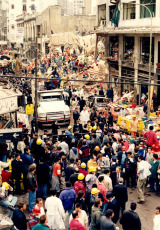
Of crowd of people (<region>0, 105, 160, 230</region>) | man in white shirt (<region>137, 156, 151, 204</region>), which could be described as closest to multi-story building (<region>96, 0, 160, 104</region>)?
crowd of people (<region>0, 105, 160, 230</region>)

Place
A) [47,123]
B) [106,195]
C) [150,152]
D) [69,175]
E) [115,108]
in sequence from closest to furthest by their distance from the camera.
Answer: [106,195]
[69,175]
[150,152]
[47,123]
[115,108]

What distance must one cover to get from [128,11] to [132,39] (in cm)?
254

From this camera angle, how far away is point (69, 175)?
1192cm

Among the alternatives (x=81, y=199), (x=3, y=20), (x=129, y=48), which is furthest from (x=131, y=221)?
(x=3, y=20)

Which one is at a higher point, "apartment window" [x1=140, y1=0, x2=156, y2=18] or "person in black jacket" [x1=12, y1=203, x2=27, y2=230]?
"apartment window" [x1=140, y1=0, x2=156, y2=18]

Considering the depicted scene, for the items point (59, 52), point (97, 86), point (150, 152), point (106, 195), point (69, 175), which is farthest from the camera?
point (59, 52)

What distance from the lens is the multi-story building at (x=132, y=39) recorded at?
90.5 ft

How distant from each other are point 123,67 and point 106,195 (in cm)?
2554

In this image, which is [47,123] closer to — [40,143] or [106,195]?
[40,143]

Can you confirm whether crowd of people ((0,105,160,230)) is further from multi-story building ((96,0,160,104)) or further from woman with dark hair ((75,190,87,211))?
multi-story building ((96,0,160,104))

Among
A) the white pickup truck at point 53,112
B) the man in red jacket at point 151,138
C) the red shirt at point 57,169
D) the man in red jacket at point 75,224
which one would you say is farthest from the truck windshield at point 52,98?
the man in red jacket at point 75,224

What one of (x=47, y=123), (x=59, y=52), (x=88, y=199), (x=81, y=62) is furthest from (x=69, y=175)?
(x=59, y=52)

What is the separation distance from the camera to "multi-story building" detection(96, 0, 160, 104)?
2759 centimetres

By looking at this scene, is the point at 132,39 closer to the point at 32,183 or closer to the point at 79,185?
the point at 32,183
